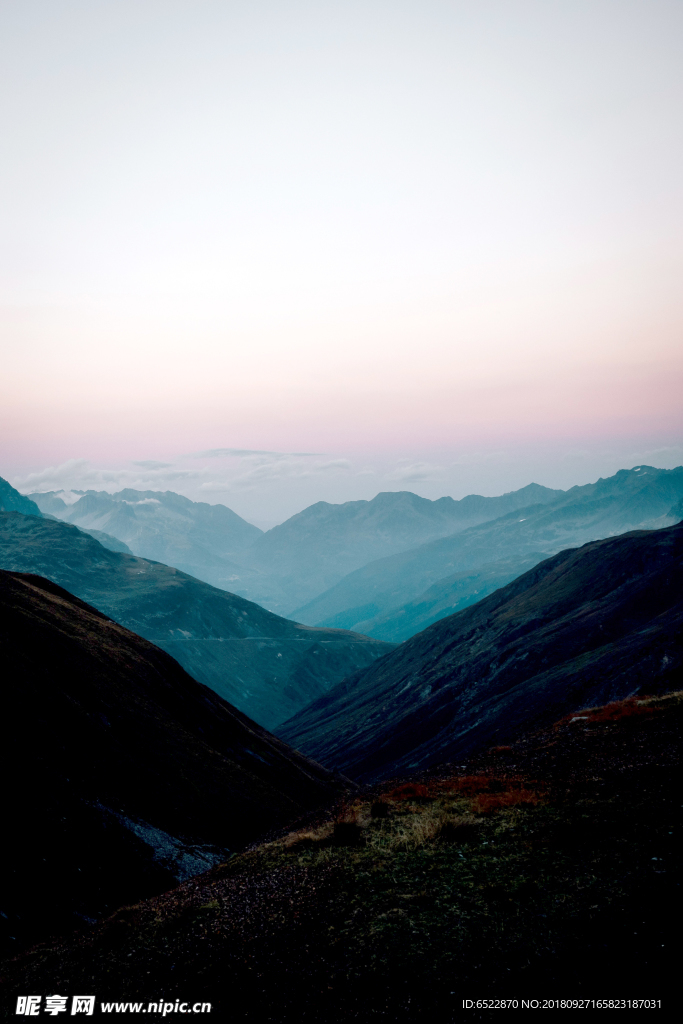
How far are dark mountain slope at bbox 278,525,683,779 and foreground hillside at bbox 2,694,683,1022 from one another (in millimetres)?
56112

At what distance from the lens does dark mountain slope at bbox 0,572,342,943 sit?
2386cm

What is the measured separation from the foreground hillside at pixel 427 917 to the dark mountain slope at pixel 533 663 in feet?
184

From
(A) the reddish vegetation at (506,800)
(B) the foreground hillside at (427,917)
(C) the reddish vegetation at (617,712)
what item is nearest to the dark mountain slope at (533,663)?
(C) the reddish vegetation at (617,712)

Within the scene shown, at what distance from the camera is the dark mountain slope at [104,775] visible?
23.9 meters

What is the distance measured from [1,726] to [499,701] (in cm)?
10343

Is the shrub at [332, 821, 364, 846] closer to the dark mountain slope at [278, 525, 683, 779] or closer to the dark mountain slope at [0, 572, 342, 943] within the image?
the dark mountain slope at [0, 572, 342, 943]

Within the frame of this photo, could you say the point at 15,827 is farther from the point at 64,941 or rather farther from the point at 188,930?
the point at 188,930

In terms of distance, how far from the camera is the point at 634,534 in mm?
173000

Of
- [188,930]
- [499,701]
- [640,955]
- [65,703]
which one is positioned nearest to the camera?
[640,955]

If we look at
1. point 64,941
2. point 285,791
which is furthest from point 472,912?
point 285,791

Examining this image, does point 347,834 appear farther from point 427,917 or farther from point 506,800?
point 427,917

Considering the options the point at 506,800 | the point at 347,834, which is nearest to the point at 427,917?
the point at 347,834

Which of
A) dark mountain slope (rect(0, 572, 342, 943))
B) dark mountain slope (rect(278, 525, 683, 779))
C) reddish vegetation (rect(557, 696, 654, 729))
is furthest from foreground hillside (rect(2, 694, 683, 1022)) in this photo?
dark mountain slope (rect(278, 525, 683, 779))

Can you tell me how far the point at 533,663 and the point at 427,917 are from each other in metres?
127
